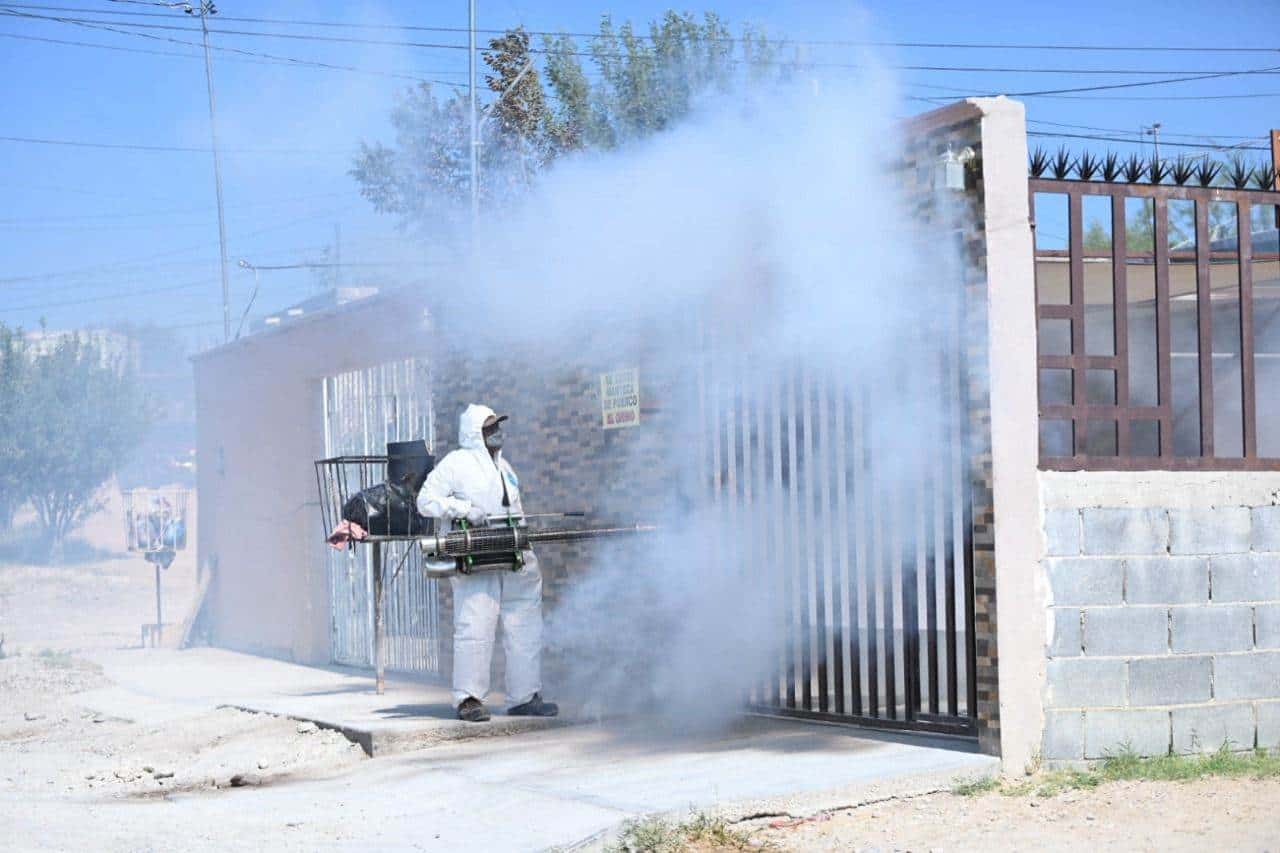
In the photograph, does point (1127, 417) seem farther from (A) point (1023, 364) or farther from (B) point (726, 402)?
(B) point (726, 402)

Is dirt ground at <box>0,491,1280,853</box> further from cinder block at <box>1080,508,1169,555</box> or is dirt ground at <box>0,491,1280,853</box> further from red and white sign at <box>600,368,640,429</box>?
red and white sign at <box>600,368,640,429</box>

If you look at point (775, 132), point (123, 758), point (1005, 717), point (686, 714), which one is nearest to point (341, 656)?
point (123, 758)

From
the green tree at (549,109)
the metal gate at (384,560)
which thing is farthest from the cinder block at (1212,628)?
the green tree at (549,109)

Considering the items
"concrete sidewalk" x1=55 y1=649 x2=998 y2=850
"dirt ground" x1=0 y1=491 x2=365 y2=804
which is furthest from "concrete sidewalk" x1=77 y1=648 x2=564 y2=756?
"dirt ground" x1=0 y1=491 x2=365 y2=804

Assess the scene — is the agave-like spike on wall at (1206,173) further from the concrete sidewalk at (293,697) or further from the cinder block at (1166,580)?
the concrete sidewalk at (293,697)

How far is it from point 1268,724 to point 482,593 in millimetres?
4336

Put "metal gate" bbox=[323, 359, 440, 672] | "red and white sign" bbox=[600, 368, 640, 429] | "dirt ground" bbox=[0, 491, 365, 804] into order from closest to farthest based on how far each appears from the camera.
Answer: "dirt ground" bbox=[0, 491, 365, 804]
"red and white sign" bbox=[600, 368, 640, 429]
"metal gate" bbox=[323, 359, 440, 672]

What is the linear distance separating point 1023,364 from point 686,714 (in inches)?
123

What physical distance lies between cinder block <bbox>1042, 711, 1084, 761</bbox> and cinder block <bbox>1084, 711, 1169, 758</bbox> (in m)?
0.03

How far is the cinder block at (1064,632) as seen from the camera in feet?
24.1

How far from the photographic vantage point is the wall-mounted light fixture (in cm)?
744

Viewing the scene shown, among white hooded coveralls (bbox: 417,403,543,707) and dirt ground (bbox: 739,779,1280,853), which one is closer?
dirt ground (bbox: 739,779,1280,853)

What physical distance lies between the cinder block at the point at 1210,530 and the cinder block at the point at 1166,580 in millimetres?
73

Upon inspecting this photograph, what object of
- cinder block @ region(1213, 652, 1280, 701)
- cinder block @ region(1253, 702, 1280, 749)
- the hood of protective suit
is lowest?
cinder block @ region(1253, 702, 1280, 749)
